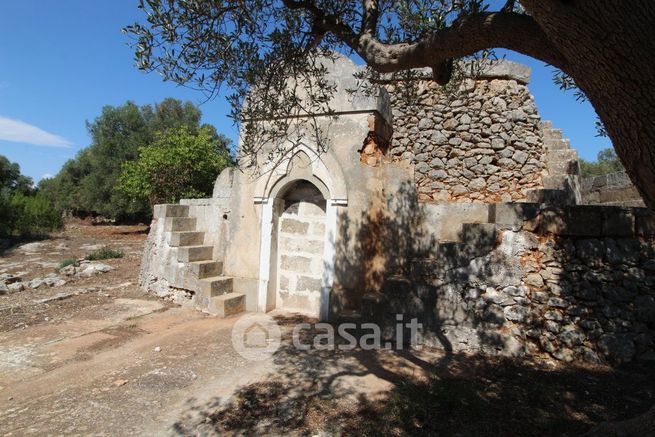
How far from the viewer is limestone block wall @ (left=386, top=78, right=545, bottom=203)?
8.88 metres

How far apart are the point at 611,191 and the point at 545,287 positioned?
414cm

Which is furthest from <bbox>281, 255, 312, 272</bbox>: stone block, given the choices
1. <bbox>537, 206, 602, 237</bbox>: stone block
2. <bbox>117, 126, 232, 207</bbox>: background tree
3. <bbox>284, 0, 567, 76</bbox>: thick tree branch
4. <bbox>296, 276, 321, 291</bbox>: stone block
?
<bbox>117, 126, 232, 207</bbox>: background tree

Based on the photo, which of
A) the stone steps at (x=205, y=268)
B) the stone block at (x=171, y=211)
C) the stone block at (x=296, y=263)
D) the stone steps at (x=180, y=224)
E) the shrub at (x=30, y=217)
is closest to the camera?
the stone block at (x=296, y=263)

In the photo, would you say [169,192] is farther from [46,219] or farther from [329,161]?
[329,161]

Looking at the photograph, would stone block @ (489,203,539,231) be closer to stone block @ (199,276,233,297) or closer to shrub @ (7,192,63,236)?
stone block @ (199,276,233,297)

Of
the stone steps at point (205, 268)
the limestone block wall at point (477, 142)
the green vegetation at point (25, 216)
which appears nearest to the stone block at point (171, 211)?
the stone steps at point (205, 268)

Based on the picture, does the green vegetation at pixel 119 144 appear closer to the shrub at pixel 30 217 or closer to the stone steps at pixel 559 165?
the shrub at pixel 30 217

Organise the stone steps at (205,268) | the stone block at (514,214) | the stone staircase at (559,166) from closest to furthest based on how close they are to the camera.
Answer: the stone block at (514,214)
the stone steps at (205,268)
the stone staircase at (559,166)

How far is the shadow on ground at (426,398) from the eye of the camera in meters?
3.19

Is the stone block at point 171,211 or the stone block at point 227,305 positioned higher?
the stone block at point 171,211

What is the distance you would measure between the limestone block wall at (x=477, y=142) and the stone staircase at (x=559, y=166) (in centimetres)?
18

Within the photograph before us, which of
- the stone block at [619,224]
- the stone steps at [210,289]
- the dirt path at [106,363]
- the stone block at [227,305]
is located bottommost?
the dirt path at [106,363]

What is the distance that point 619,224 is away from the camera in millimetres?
4508

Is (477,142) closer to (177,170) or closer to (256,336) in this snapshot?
(256,336)
